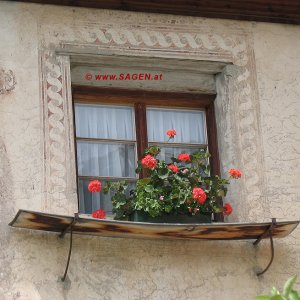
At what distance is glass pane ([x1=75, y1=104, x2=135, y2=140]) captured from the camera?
914 centimetres

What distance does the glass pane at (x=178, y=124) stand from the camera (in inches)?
367

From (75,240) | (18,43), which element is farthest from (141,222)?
(18,43)

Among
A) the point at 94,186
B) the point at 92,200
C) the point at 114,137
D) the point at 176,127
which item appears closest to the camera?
the point at 94,186

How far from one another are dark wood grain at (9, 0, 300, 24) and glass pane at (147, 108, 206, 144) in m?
0.89

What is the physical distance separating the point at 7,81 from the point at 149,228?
1740 millimetres

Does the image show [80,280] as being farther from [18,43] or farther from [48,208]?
[18,43]

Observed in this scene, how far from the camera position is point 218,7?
947 cm

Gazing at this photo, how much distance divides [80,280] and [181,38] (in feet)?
8.00

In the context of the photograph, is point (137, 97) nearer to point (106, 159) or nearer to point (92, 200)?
point (106, 159)

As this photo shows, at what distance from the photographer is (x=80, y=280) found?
27.0 feet

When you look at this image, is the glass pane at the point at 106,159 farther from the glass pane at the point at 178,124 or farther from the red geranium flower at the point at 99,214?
the red geranium flower at the point at 99,214

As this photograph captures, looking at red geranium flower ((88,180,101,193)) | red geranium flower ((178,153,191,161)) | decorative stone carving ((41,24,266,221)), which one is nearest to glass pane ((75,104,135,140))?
decorative stone carving ((41,24,266,221))

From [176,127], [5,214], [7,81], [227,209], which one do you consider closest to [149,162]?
[227,209]

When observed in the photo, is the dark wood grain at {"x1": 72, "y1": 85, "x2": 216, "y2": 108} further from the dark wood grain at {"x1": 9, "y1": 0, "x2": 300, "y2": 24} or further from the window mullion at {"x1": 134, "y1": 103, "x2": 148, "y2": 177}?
the dark wood grain at {"x1": 9, "y1": 0, "x2": 300, "y2": 24}
